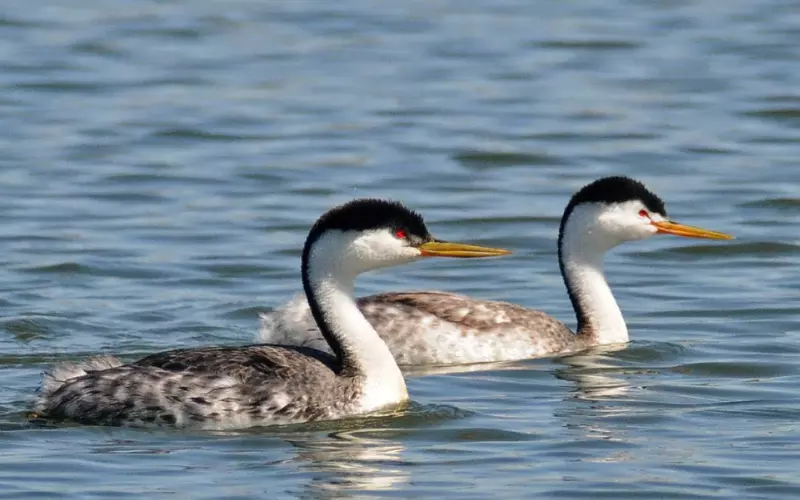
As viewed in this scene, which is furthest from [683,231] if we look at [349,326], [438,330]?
[349,326]

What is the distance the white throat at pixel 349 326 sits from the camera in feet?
34.7

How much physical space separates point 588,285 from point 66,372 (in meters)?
3.98

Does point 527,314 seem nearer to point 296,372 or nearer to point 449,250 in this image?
point 449,250

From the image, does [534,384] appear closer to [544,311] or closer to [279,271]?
[544,311]

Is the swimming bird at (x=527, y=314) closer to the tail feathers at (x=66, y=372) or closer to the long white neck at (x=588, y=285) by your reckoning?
the long white neck at (x=588, y=285)

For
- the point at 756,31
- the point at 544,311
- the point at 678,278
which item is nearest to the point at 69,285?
the point at 544,311

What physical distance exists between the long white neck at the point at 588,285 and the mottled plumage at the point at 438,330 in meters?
0.38

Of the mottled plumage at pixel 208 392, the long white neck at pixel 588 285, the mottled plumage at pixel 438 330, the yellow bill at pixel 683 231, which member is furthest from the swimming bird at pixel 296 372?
the yellow bill at pixel 683 231

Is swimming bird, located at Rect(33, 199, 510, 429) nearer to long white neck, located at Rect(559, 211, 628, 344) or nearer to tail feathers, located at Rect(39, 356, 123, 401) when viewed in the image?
tail feathers, located at Rect(39, 356, 123, 401)

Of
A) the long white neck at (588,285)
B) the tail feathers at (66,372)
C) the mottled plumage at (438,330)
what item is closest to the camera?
the tail feathers at (66,372)

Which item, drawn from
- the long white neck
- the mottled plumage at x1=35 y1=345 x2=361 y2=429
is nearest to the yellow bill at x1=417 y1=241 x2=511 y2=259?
the mottled plumage at x1=35 y1=345 x2=361 y2=429

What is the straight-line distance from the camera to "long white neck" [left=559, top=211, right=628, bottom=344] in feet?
43.2

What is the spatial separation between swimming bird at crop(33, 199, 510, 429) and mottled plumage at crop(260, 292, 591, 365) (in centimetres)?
180

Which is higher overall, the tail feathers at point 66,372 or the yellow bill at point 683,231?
the yellow bill at point 683,231
